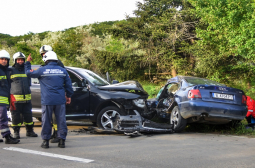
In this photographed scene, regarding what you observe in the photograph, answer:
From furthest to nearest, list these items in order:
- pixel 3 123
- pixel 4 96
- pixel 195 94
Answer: pixel 195 94
pixel 4 96
pixel 3 123

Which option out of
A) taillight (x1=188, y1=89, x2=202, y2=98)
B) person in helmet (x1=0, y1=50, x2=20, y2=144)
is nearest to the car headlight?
taillight (x1=188, y1=89, x2=202, y2=98)

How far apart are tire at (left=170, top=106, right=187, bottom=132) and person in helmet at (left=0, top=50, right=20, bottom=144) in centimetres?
392

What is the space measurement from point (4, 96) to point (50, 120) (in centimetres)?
132

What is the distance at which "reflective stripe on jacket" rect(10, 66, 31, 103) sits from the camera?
712 cm

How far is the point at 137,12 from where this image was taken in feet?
112

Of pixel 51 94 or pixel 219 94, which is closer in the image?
pixel 51 94

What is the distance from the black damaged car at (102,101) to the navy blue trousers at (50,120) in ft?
7.31

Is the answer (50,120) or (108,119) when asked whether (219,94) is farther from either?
(50,120)

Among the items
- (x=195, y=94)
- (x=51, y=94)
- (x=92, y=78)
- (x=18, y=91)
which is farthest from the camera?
(x=92, y=78)

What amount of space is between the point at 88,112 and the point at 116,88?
1003 millimetres

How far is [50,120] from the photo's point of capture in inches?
238

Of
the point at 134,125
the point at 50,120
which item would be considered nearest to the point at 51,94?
the point at 50,120

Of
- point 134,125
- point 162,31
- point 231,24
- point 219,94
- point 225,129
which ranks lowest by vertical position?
point 225,129

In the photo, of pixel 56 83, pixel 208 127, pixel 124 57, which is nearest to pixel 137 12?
pixel 124 57
